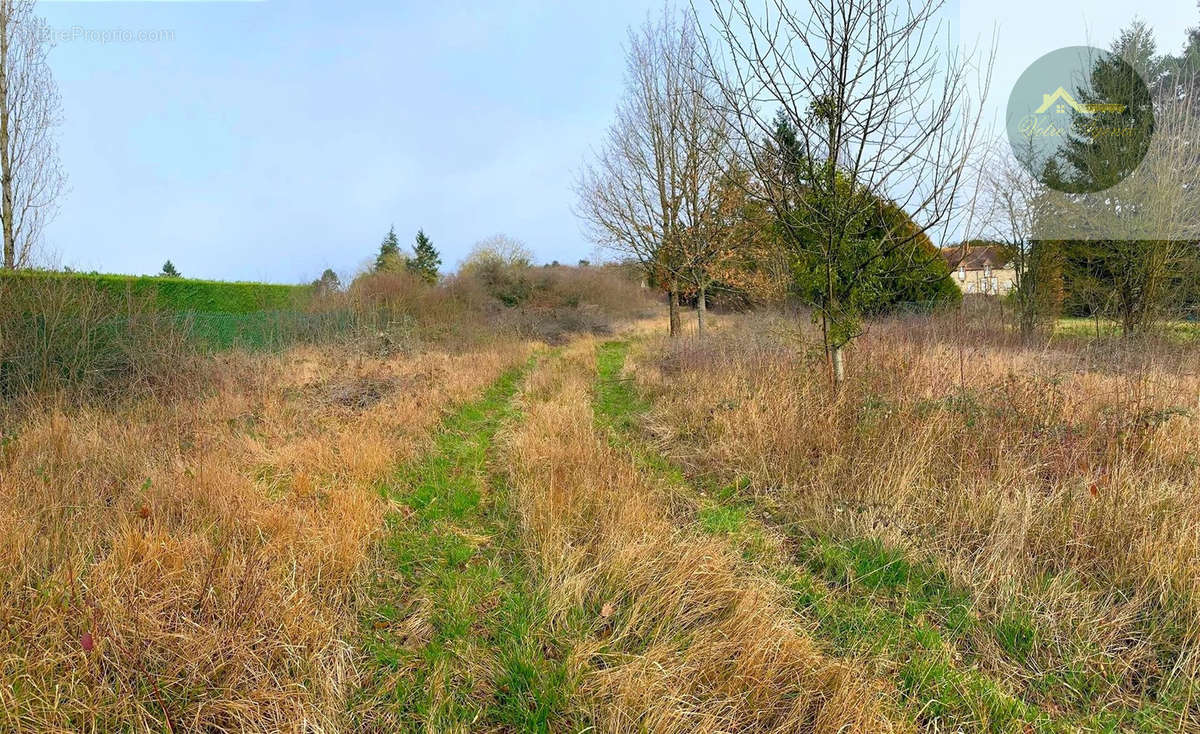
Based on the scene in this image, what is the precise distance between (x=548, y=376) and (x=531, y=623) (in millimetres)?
7497

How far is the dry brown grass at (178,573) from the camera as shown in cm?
161

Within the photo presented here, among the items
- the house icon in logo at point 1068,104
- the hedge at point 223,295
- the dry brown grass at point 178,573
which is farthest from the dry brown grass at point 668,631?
the house icon in logo at point 1068,104

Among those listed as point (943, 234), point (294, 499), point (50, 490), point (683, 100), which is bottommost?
point (294, 499)

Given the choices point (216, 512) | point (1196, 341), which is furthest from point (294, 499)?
point (1196, 341)

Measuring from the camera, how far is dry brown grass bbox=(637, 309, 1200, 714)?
7.03 feet

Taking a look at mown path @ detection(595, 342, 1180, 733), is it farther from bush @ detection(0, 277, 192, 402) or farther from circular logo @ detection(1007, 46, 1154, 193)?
circular logo @ detection(1007, 46, 1154, 193)

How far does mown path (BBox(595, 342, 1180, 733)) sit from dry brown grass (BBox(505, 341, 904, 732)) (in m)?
0.22

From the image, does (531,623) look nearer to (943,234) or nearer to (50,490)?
(50,490)

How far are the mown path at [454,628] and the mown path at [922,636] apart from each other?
136 cm

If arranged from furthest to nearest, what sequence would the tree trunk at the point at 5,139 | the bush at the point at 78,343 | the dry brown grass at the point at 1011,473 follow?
1. the tree trunk at the point at 5,139
2. the bush at the point at 78,343
3. the dry brown grass at the point at 1011,473

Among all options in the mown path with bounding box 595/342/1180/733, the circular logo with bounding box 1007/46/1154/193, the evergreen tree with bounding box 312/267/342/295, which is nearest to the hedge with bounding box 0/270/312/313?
the evergreen tree with bounding box 312/267/342/295

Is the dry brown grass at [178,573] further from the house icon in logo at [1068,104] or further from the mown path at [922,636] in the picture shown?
the house icon in logo at [1068,104]

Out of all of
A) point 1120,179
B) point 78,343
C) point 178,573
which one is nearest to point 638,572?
point 178,573

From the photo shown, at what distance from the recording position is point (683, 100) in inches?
447
